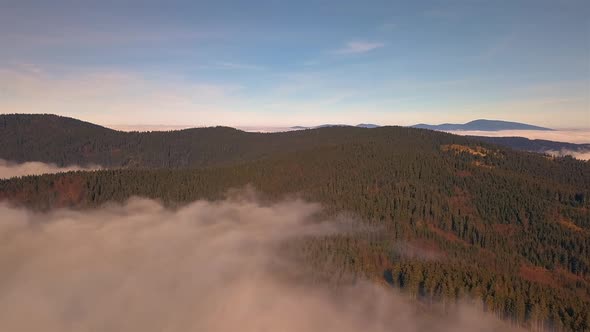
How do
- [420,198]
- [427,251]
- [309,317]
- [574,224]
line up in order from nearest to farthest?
[309,317] < [427,251] < [574,224] < [420,198]

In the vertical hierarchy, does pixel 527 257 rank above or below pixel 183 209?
below

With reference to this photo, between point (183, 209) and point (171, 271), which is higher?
point (183, 209)

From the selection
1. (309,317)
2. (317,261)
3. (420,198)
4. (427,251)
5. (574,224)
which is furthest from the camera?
(420,198)

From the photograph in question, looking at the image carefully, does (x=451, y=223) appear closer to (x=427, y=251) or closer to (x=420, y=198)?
(x=420, y=198)

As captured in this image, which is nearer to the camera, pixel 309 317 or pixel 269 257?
pixel 309 317

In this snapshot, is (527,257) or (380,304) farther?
(527,257)

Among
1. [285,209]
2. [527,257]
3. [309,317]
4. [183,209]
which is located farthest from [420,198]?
[183,209]

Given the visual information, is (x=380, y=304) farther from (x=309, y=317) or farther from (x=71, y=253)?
(x=71, y=253)

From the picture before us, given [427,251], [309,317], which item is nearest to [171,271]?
[309,317]
